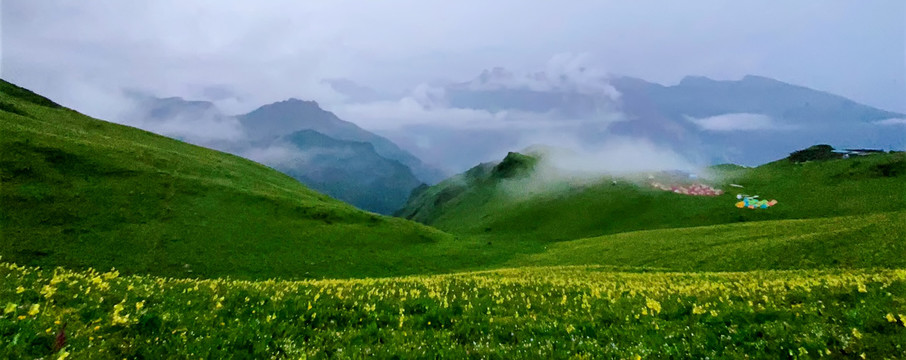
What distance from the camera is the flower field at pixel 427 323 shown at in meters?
7.11

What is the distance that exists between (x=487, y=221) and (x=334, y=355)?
A: 15405cm

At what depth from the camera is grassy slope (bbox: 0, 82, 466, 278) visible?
52469 millimetres

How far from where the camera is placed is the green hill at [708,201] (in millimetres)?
103812

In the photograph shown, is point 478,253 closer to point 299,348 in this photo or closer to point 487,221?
point 299,348

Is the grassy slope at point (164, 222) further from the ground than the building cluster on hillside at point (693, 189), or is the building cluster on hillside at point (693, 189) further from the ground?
the building cluster on hillside at point (693, 189)

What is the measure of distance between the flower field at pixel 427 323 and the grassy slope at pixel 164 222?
4785 centimetres

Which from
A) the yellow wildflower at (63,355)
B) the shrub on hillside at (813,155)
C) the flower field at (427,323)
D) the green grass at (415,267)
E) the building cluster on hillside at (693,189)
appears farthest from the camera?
the shrub on hillside at (813,155)

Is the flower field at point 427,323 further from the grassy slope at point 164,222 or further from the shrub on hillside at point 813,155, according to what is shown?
the shrub on hillside at point 813,155

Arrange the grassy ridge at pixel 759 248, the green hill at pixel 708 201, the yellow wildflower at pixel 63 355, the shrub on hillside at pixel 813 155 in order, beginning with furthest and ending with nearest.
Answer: the shrub on hillside at pixel 813 155 → the green hill at pixel 708 201 → the grassy ridge at pixel 759 248 → the yellow wildflower at pixel 63 355

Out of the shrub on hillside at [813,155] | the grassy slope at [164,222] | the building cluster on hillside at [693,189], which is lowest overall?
the grassy slope at [164,222]

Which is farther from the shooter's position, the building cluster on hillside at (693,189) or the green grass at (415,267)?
the building cluster on hillside at (693,189)

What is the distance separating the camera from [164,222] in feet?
205

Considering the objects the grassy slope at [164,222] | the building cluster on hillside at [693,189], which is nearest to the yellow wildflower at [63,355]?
the grassy slope at [164,222]

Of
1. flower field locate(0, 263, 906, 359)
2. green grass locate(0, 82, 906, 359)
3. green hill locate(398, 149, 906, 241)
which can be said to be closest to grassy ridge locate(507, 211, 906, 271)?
green grass locate(0, 82, 906, 359)
